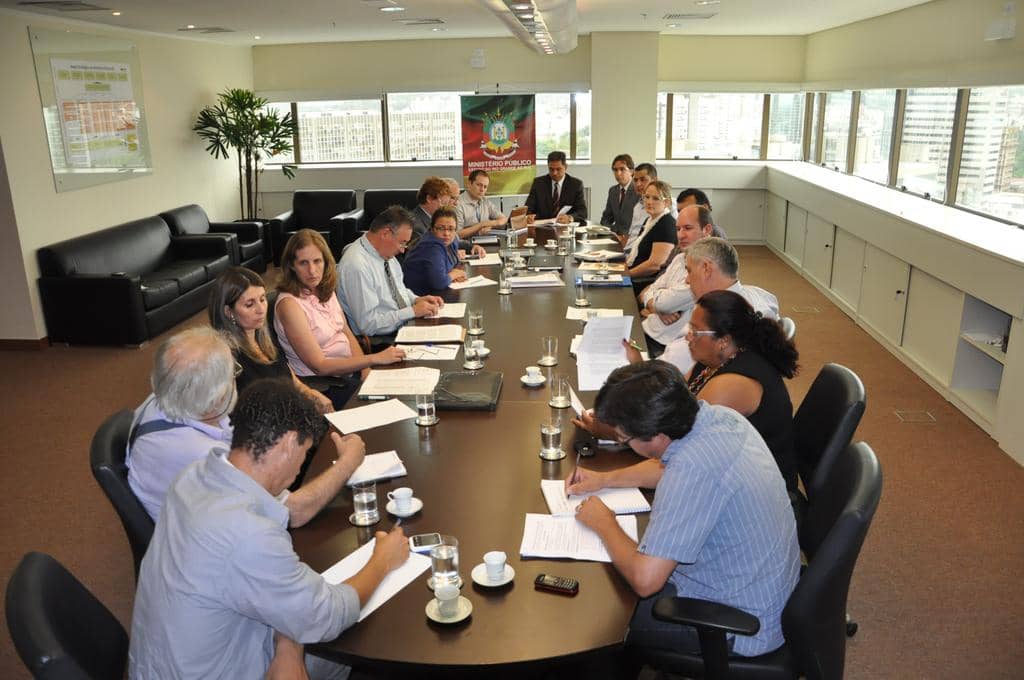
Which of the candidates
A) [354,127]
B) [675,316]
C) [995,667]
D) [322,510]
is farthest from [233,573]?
[354,127]

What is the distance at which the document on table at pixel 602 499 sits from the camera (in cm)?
236

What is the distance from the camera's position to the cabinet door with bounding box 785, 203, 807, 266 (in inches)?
366

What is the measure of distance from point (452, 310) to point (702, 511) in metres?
2.84

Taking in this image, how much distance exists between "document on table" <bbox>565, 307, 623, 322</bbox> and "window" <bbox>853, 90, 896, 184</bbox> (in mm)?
4971

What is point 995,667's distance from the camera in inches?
118

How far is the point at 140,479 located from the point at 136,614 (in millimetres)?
672

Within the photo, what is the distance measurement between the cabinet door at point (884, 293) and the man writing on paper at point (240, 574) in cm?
565

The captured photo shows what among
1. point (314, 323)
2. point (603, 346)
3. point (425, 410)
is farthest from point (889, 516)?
point (314, 323)

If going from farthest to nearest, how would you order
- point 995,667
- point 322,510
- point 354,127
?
point 354,127
point 995,667
point 322,510

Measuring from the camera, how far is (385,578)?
2.04 meters

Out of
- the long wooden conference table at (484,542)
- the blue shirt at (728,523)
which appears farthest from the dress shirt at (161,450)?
the blue shirt at (728,523)

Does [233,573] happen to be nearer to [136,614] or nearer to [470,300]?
[136,614]

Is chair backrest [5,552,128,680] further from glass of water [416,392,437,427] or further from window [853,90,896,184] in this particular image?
window [853,90,896,184]

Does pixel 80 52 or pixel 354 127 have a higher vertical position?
pixel 80 52
